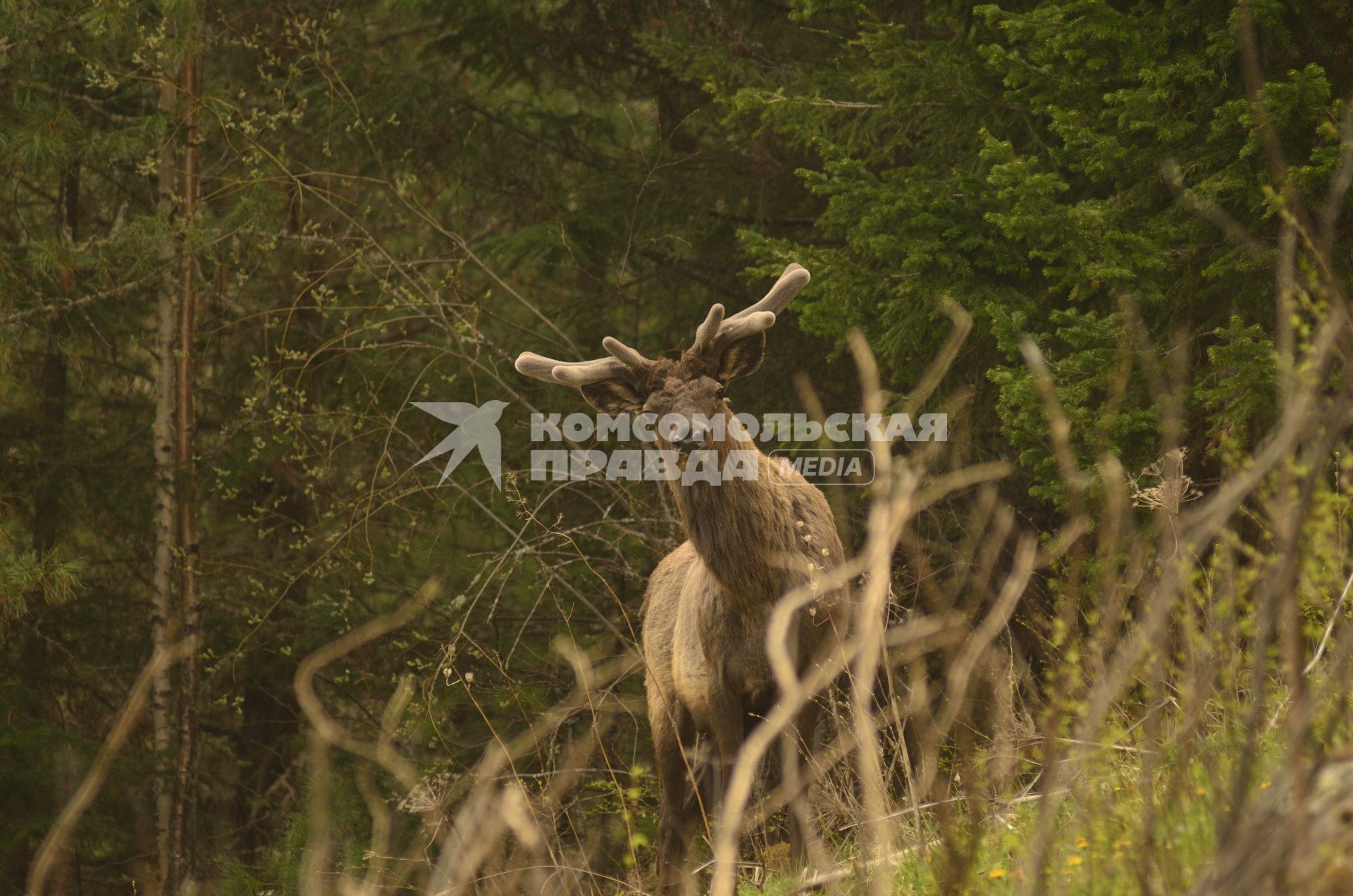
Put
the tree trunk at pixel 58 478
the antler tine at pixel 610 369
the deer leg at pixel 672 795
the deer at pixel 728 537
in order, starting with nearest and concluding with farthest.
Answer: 1. the deer at pixel 728 537
2. the antler tine at pixel 610 369
3. the deer leg at pixel 672 795
4. the tree trunk at pixel 58 478

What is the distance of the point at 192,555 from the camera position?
34.8 feet

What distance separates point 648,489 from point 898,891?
6371 mm

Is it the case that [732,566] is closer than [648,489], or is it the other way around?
[732,566]

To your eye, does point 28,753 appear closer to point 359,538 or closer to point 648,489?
point 359,538

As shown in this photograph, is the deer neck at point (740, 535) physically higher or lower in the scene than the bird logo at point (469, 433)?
lower

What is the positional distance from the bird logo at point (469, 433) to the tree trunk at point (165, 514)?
2053 millimetres

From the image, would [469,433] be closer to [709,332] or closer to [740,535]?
[709,332]

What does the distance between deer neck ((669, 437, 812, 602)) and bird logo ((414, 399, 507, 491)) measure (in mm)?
4723

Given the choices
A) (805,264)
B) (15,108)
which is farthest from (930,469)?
(15,108)

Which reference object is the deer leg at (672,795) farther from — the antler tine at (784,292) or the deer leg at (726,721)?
the antler tine at (784,292)

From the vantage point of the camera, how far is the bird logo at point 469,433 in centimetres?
1080

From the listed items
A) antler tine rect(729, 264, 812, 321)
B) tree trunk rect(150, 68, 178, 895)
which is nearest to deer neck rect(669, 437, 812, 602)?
antler tine rect(729, 264, 812, 321)

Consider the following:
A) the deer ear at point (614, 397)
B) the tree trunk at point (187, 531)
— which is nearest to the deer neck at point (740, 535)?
the deer ear at point (614, 397)

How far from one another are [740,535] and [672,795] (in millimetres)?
1821
